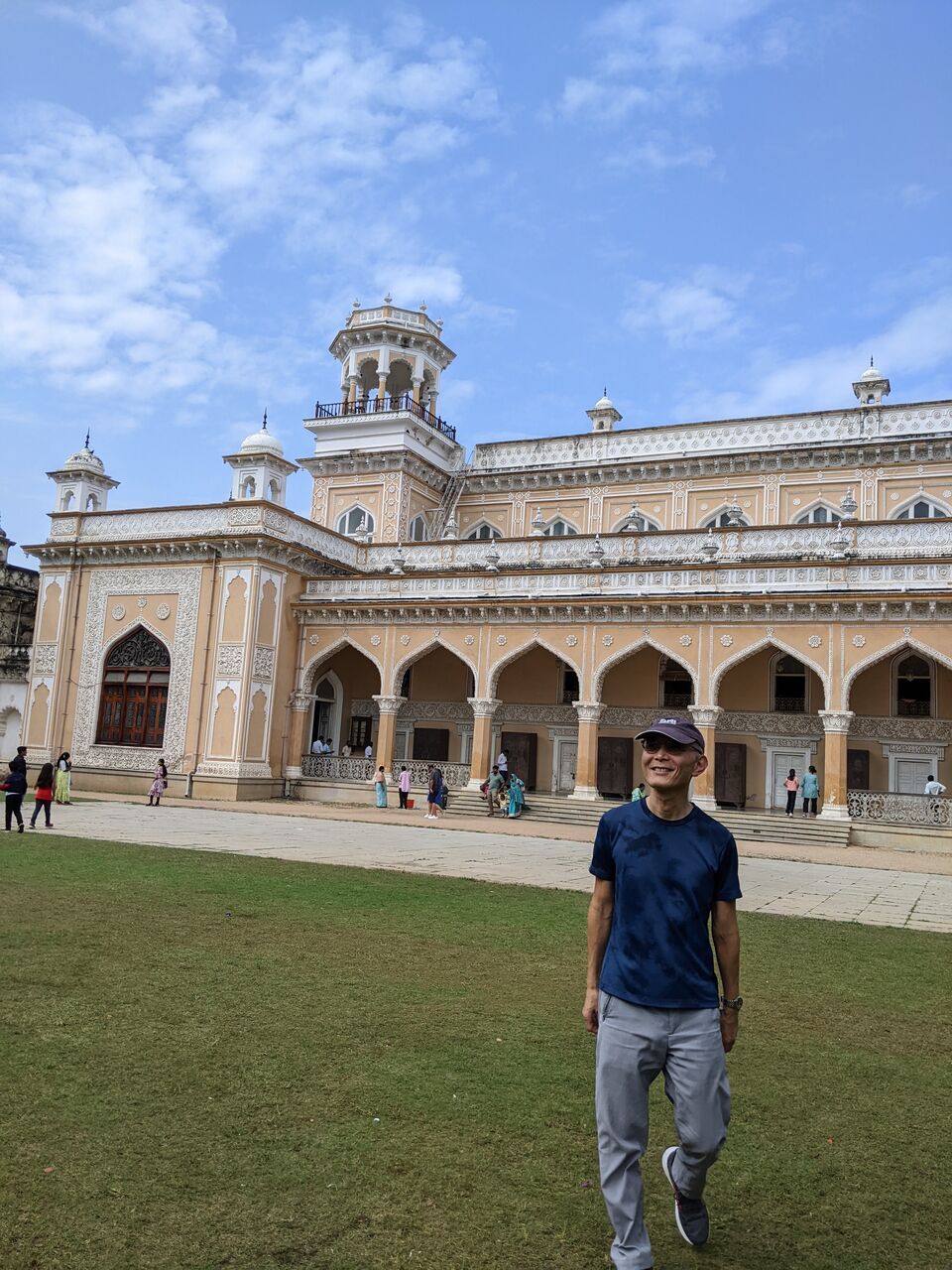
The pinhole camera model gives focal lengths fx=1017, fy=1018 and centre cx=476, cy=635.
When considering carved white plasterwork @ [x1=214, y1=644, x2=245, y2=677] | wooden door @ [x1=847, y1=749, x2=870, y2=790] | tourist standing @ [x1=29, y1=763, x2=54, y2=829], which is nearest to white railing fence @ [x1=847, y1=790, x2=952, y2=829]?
wooden door @ [x1=847, y1=749, x2=870, y2=790]

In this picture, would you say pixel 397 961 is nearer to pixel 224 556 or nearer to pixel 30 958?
pixel 30 958

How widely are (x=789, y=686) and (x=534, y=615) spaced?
21.6ft

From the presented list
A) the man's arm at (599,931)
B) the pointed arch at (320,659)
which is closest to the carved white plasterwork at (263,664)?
the pointed arch at (320,659)

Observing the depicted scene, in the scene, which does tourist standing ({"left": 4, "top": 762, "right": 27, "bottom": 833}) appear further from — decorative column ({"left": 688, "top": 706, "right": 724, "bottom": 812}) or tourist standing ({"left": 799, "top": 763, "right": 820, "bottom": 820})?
tourist standing ({"left": 799, "top": 763, "right": 820, "bottom": 820})

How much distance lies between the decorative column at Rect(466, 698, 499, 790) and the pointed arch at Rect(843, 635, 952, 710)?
328 inches

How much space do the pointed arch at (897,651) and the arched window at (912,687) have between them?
6.40 feet

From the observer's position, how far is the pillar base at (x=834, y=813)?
21.3 metres

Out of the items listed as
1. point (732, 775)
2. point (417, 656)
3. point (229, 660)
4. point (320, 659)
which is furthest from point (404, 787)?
point (732, 775)

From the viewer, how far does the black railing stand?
32406mm

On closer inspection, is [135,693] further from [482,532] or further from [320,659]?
[482,532]

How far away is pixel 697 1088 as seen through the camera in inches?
123

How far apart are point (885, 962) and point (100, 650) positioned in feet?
80.5

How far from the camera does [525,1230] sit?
3.29 meters

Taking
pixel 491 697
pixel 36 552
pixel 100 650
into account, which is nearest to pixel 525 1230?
pixel 491 697
